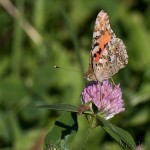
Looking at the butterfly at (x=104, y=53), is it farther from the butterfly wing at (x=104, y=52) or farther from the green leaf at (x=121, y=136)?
the green leaf at (x=121, y=136)

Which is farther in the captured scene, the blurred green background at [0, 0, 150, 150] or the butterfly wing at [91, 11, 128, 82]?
the blurred green background at [0, 0, 150, 150]

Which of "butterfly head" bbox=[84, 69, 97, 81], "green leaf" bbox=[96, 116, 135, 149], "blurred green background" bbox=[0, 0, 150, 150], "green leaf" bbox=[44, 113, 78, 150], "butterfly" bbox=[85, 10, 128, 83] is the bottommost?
"green leaf" bbox=[96, 116, 135, 149]

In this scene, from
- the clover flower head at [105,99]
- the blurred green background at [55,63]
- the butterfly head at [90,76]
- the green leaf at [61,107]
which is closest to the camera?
the green leaf at [61,107]

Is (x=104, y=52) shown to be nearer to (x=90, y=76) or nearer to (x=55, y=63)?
(x=90, y=76)

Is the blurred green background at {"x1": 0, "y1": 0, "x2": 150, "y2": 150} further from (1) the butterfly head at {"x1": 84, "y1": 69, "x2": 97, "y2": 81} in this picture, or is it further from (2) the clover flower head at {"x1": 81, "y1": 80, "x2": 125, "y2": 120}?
(2) the clover flower head at {"x1": 81, "y1": 80, "x2": 125, "y2": 120}

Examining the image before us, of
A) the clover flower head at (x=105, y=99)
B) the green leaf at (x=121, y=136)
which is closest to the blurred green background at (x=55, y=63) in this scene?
the clover flower head at (x=105, y=99)

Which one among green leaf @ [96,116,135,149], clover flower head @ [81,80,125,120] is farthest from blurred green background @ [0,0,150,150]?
green leaf @ [96,116,135,149]

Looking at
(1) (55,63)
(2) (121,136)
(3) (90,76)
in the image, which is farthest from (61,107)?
(1) (55,63)
